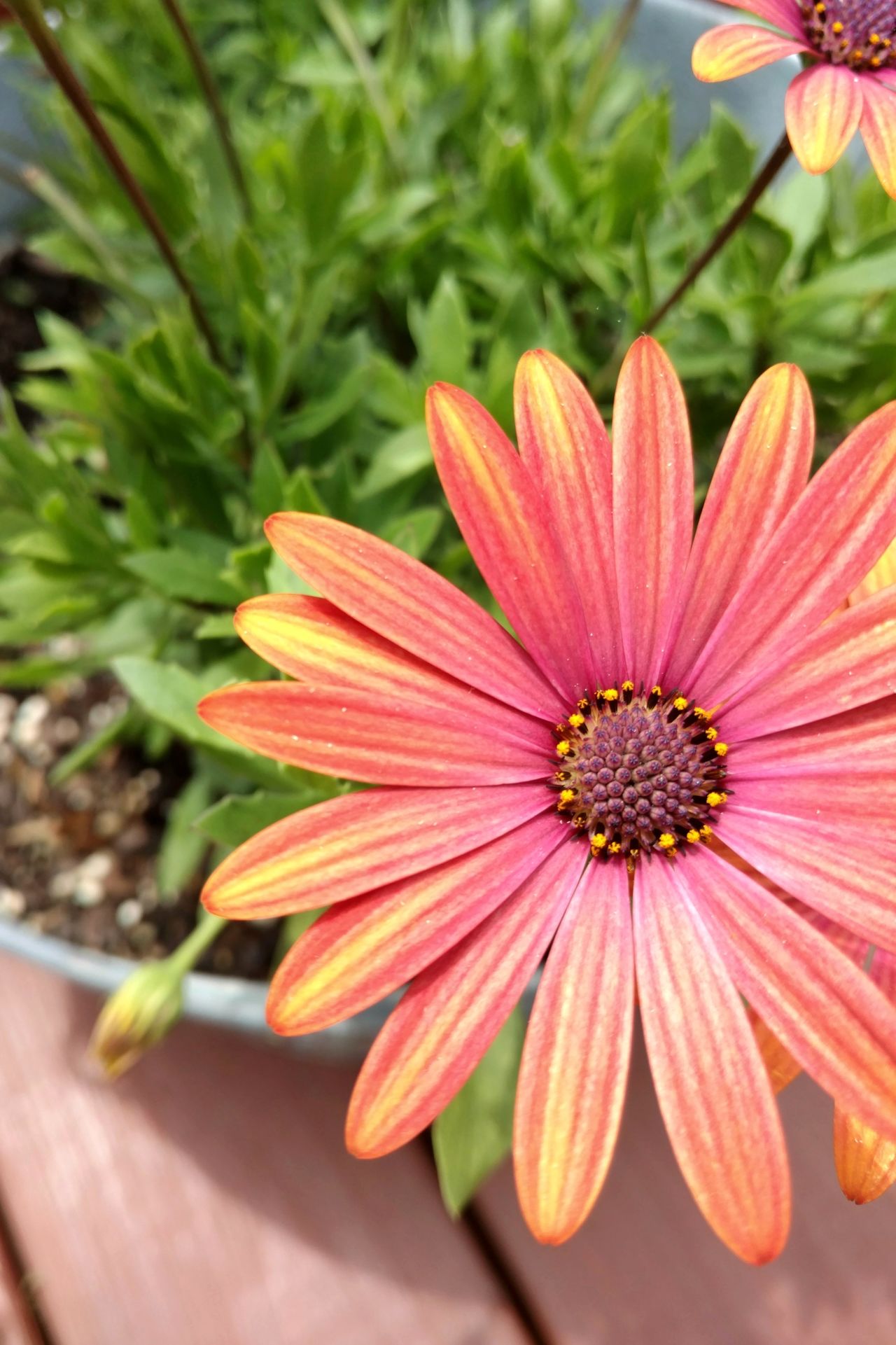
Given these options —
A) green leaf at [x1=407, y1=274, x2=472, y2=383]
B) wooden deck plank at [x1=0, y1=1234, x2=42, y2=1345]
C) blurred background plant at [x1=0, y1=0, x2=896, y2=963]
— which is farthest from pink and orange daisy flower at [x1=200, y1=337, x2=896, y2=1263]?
wooden deck plank at [x1=0, y1=1234, x2=42, y2=1345]

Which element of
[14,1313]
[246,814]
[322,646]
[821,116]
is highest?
[821,116]

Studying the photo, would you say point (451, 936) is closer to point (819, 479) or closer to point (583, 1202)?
point (583, 1202)

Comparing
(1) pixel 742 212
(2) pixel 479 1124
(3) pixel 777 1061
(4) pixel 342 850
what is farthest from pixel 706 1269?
(1) pixel 742 212

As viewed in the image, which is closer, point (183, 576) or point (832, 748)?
point (832, 748)

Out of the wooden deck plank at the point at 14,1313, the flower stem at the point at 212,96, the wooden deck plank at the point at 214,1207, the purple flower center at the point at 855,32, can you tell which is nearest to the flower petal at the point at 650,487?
the purple flower center at the point at 855,32

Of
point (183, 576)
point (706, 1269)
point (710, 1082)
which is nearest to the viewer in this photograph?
point (710, 1082)

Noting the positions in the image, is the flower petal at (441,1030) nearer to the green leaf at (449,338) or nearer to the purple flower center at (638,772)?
the purple flower center at (638,772)

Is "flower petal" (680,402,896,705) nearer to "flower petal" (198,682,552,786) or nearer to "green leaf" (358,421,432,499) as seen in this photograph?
"flower petal" (198,682,552,786)

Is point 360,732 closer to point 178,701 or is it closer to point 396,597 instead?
point 396,597
